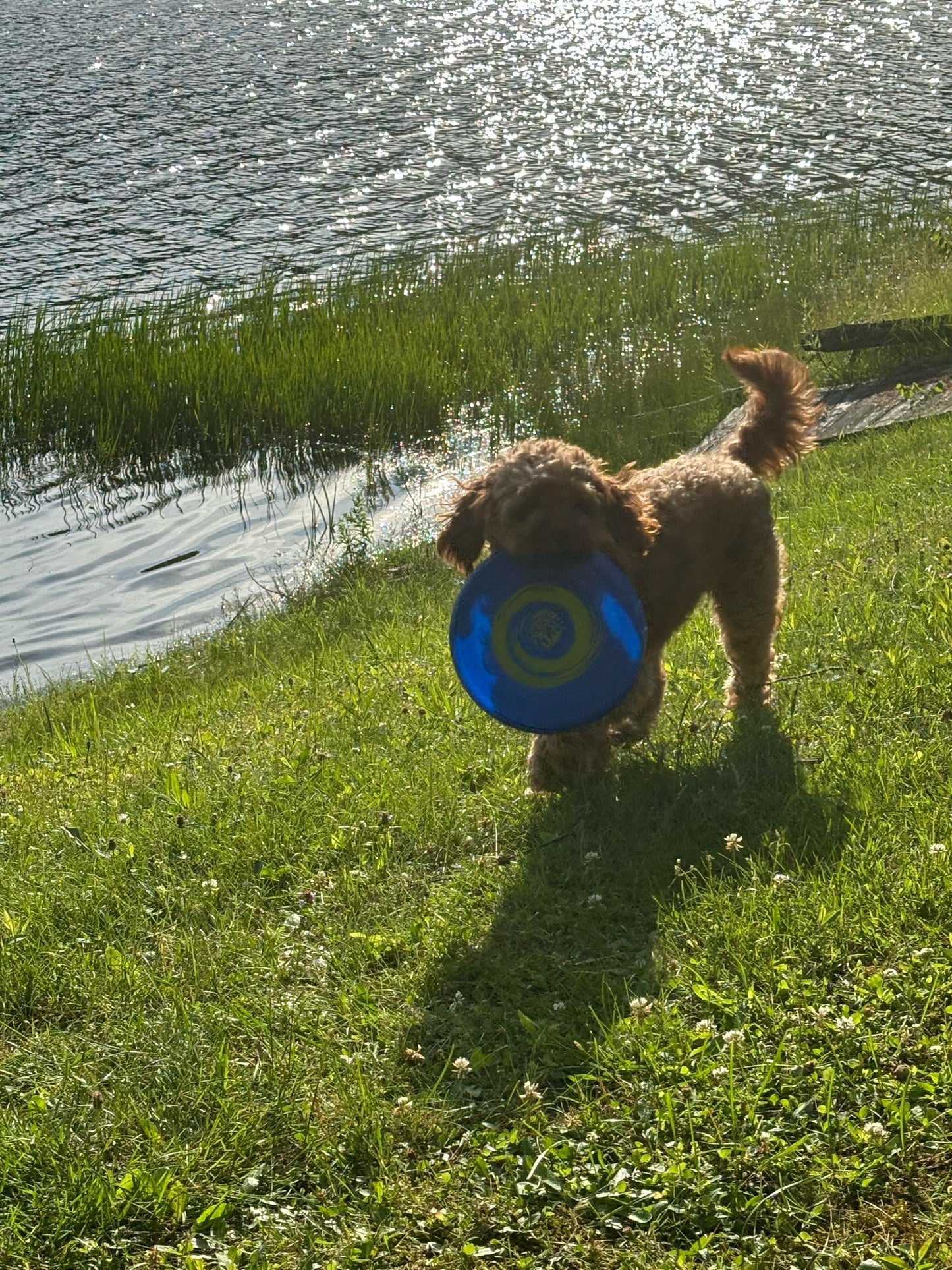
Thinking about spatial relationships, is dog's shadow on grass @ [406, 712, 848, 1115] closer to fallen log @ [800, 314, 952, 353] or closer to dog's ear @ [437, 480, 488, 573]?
dog's ear @ [437, 480, 488, 573]

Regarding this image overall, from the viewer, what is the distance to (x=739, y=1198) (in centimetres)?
328

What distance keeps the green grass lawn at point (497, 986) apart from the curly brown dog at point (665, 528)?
7.8 inches

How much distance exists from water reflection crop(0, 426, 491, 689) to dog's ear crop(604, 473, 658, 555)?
6.63m

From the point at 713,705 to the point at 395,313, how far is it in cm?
1169

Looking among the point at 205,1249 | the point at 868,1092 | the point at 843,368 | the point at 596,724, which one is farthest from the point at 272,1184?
the point at 843,368

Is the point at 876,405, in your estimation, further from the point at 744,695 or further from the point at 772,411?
the point at 744,695

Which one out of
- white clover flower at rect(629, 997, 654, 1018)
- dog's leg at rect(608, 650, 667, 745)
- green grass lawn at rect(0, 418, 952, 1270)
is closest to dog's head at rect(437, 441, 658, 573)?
dog's leg at rect(608, 650, 667, 745)

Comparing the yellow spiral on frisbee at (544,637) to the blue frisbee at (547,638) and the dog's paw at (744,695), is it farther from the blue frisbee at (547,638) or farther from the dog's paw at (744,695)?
the dog's paw at (744,695)

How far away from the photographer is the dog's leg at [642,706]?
5.97m

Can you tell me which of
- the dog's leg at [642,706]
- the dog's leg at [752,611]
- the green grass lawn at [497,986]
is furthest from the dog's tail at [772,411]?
the dog's leg at [642,706]

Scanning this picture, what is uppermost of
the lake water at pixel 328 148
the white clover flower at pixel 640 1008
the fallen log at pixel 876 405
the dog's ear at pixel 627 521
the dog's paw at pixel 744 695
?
the lake water at pixel 328 148

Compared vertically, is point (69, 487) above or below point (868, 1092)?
above

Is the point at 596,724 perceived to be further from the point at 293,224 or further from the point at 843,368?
the point at 293,224

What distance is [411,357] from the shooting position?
51.6ft
